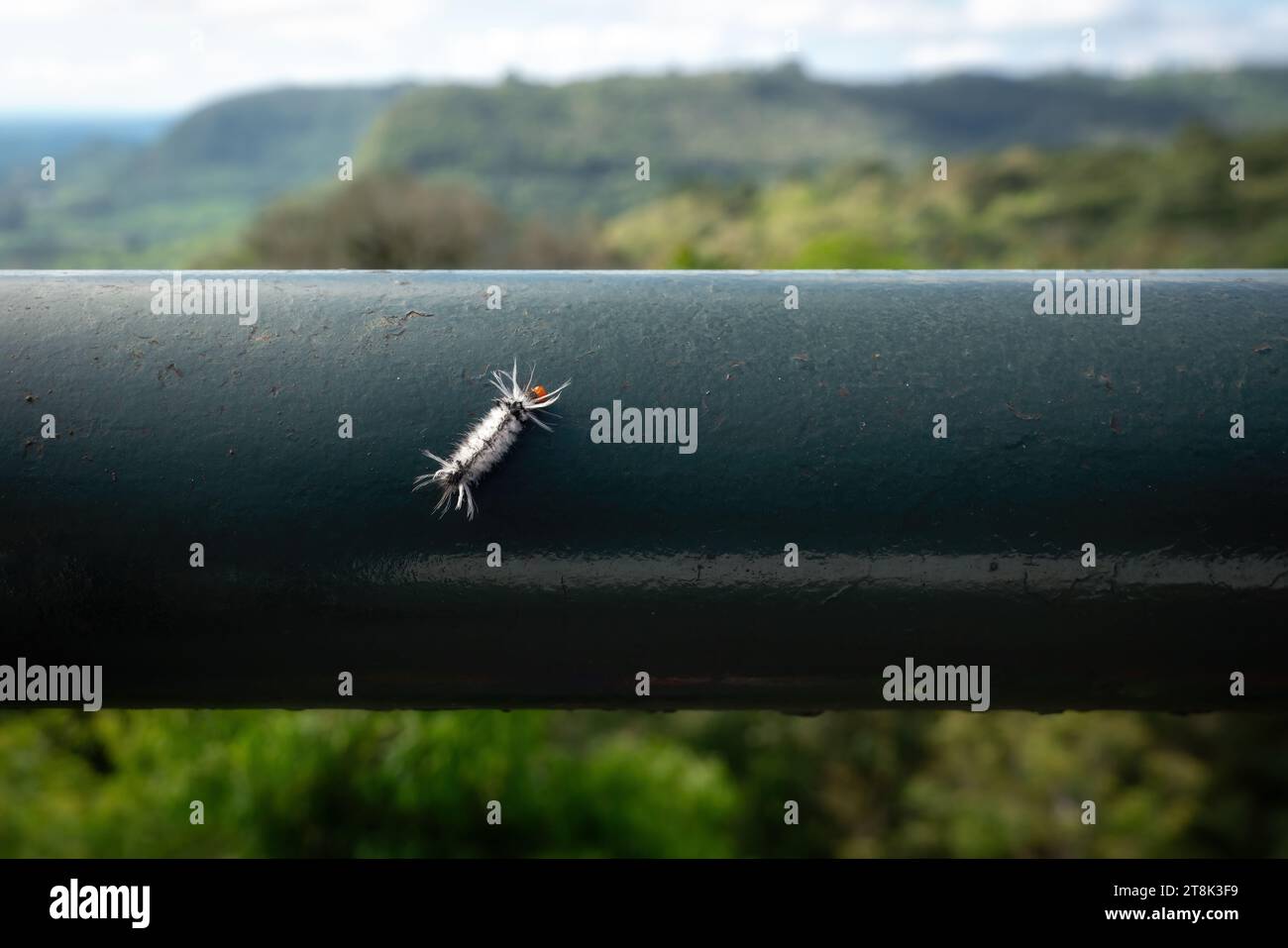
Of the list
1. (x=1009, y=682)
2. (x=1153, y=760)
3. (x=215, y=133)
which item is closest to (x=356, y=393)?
(x=1009, y=682)

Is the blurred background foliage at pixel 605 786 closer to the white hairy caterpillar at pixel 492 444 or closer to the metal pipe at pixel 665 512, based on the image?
the metal pipe at pixel 665 512

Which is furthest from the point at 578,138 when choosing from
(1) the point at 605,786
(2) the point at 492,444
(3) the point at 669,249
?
(2) the point at 492,444

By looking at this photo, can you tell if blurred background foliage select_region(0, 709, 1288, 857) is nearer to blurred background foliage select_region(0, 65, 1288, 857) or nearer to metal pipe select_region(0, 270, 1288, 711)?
blurred background foliage select_region(0, 65, 1288, 857)

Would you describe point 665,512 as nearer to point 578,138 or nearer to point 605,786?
point 605,786

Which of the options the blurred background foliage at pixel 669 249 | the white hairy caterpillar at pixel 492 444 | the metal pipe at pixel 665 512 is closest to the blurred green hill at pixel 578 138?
the blurred background foliage at pixel 669 249

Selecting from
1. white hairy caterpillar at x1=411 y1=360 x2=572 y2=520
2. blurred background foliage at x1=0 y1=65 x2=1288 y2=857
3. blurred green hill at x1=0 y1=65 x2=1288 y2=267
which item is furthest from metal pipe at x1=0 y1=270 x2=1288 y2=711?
blurred green hill at x1=0 y1=65 x2=1288 y2=267
